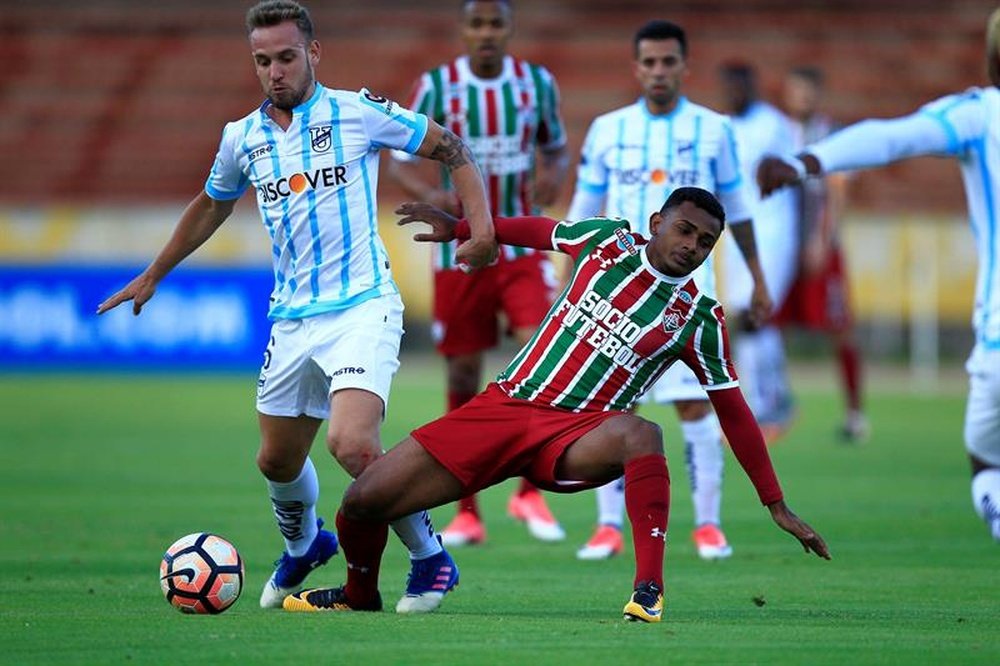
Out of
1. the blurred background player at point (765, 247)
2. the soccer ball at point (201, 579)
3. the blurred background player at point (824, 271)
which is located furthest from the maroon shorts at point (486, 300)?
the blurred background player at point (824, 271)

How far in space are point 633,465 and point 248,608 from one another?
67.6 inches

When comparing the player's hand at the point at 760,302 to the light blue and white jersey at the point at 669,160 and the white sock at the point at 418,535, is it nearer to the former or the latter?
the light blue and white jersey at the point at 669,160

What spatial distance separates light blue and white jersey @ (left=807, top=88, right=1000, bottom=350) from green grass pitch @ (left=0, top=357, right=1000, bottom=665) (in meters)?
1.26

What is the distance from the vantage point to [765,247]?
16016 mm

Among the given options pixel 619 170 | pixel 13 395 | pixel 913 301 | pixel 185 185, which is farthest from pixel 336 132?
pixel 185 185

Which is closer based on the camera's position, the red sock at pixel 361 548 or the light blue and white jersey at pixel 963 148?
the red sock at pixel 361 548

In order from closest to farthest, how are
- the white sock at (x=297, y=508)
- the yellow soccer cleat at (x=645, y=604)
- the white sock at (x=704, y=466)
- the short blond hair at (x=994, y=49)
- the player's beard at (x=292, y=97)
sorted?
the yellow soccer cleat at (x=645, y=604) → the player's beard at (x=292, y=97) → the white sock at (x=297, y=508) → the short blond hair at (x=994, y=49) → the white sock at (x=704, y=466)

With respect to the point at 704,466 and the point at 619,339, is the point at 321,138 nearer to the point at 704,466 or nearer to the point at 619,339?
the point at 619,339

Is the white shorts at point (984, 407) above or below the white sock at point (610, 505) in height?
above

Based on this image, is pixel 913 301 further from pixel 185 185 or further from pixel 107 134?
pixel 107 134

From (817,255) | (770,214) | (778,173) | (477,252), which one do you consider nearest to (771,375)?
(817,255)

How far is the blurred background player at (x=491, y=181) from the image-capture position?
10.0 meters

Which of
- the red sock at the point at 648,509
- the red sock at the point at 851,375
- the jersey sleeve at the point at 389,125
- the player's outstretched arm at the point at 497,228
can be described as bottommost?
the red sock at the point at 851,375

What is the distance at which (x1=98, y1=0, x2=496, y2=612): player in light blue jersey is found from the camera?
6988 mm
